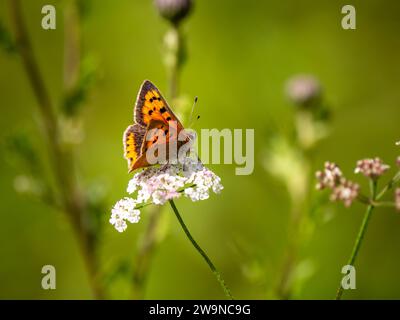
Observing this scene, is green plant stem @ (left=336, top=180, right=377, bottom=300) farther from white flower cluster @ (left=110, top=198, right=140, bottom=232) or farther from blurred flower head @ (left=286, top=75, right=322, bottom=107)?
blurred flower head @ (left=286, top=75, right=322, bottom=107)

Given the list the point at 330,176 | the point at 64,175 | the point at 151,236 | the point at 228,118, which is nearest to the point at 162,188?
the point at 330,176

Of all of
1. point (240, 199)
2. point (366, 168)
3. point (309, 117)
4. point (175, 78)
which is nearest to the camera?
point (366, 168)

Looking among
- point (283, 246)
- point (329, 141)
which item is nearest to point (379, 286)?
point (283, 246)

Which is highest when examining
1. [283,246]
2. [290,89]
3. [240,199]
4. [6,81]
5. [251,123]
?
[6,81]

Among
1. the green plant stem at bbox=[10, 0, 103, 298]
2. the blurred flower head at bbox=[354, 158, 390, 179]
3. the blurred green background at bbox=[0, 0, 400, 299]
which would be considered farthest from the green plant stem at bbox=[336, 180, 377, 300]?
the blurred green background at bbox=[0, 0, 400, 299]

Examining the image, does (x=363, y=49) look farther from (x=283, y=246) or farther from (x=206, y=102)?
(x=283, y=246)

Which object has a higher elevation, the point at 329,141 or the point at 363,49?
the point at 363,49

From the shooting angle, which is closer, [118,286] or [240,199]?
[118,286]
